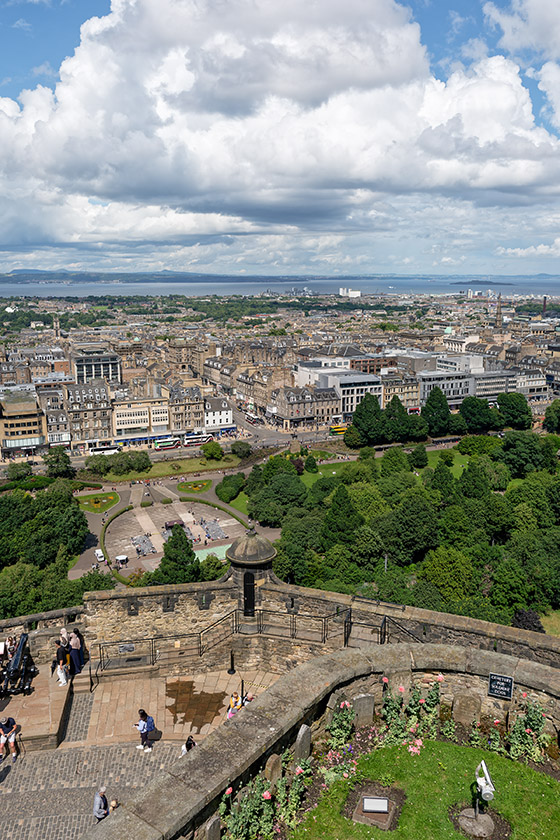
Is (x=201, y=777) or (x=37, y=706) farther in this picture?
(x=37, y=706)

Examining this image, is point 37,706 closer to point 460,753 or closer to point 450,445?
point 460,753

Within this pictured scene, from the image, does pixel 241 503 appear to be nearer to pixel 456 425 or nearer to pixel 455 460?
pixel 455 460

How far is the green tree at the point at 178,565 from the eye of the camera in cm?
4325

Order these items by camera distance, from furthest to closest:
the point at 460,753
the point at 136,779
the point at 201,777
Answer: the point at 136,779 < the point at 460,753 < the point at 201,777

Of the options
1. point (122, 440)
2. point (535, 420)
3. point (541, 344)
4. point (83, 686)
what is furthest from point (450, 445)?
point (83, 686)

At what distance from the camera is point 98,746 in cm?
1229

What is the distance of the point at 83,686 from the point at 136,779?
308 centimetres

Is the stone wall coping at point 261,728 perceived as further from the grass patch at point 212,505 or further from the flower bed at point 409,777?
the grass patch at point 212,505

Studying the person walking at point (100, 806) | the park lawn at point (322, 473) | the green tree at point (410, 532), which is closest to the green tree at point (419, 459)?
Result: the park lawn at point (322, 473)

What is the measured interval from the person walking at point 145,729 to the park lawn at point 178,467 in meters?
73.5

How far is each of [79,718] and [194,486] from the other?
67840mm

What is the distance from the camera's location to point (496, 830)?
817cm

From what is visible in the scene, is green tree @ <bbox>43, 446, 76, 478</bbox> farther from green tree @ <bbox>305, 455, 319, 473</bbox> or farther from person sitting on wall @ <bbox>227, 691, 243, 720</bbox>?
person sitting on wall @ <bbox>227, 691, 243, 720</bbox>

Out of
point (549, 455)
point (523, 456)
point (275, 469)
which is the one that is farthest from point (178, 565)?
point (549, 455)
